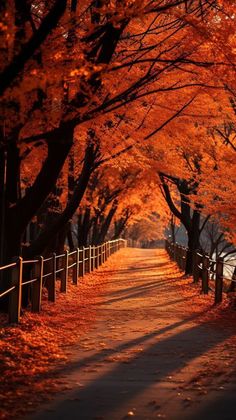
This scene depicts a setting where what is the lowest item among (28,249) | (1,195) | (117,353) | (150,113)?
(117,353)

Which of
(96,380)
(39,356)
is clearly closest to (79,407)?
(96,380)

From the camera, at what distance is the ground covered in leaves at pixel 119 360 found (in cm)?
562

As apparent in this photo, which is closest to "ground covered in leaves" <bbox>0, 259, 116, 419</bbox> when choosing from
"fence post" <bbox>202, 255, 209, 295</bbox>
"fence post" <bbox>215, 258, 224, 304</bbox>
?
"fence post" <bbox>215, 258, 224, 304</bbox>

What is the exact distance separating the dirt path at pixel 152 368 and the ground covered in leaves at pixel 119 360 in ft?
0.04

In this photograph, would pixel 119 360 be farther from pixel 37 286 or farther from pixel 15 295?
pixel 37 286

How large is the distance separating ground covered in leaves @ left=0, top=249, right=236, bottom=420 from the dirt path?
0.01 meters

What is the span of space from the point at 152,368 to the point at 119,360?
25.4 inches

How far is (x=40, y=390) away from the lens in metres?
6.14

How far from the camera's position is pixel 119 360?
25.6ft

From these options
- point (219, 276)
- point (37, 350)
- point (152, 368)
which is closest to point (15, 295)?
point (37, 350)

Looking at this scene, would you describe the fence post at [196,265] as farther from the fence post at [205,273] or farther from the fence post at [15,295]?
the fence post at [15,295]

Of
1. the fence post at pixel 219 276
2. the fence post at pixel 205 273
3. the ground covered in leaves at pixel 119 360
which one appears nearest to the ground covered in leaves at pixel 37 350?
the ground covered in leaves at pixel 119 360

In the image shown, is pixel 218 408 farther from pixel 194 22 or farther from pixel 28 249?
pixel 28 249

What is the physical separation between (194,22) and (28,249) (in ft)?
22.9
